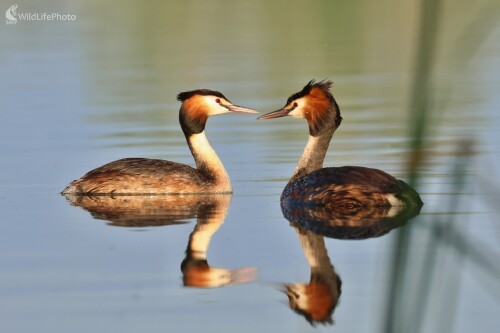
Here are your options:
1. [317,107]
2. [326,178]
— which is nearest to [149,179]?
[317,107]

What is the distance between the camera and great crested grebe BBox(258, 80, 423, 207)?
9.80 metres

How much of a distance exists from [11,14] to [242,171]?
2122 centimetres

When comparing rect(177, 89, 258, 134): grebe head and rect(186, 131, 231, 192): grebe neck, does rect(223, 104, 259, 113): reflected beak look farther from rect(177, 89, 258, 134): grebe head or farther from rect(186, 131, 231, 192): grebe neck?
rect(186, 131, 231, 192): grebe neck

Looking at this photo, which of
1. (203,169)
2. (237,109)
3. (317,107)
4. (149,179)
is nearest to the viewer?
(317,107)

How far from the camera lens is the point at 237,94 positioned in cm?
1789

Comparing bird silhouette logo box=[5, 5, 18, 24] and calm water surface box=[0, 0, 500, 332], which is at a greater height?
bird silhouette logo box=[5, 5, 18, 24]

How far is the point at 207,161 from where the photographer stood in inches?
477

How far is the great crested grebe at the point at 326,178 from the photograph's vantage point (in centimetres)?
980

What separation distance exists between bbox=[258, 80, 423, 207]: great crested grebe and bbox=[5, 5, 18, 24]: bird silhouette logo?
2164 centimetres

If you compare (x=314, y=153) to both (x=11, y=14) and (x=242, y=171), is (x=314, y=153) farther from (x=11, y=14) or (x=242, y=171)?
(x=11, y=14)

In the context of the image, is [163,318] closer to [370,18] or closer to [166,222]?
[166,222]

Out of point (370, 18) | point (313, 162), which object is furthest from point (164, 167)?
point (370, 18)

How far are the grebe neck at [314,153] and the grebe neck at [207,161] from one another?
2.33ft

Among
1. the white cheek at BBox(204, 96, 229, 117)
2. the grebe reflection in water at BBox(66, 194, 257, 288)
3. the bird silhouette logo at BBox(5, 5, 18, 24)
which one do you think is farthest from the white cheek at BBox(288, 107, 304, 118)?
the bird silhouette logo at BBox(5, 5, 18, 24)
